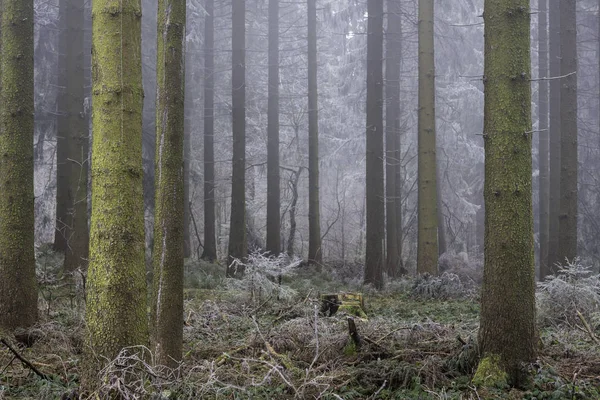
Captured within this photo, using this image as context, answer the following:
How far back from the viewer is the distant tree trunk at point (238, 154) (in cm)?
1623

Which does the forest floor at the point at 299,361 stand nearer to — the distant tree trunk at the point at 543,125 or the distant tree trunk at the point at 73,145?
the distant tree trunk at the point at 73,145

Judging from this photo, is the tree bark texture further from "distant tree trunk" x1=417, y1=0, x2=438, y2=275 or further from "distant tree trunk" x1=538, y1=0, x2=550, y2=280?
"distant tree trunk" x1=417, y1=0, x2=438, y2=275

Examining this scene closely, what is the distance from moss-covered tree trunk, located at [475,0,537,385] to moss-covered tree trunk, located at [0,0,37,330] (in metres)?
5.41

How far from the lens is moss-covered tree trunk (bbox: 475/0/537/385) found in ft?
18.2

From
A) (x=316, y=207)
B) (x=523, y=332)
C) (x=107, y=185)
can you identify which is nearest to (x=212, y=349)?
(x=107, y=185)

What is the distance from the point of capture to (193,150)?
27.9m

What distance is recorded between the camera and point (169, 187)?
18.6 feet

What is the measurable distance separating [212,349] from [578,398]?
12.6ft

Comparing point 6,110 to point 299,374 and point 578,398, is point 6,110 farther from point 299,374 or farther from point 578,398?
point 578,398

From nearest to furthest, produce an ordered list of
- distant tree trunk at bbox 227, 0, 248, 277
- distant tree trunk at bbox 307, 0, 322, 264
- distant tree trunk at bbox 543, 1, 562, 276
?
distant tree trunk at bbox 543, 1, 562, 276 → distant tree trunk at bbox 227, 0, 248, 277 → distant tree trunk at bbox 307, 0, 322, 264

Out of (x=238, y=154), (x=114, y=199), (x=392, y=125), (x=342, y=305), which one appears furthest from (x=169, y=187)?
(x=392, y=125)

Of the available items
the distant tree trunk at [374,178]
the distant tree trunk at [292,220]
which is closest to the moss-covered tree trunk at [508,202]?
the distant tree trunk at [374,178]

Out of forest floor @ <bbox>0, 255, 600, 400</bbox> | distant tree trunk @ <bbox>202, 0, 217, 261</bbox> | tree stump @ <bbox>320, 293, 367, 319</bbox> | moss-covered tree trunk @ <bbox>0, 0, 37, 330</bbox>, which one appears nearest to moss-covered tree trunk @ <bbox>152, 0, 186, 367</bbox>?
forest floor @ <bbox>0, 255, 600, 400</bbox>

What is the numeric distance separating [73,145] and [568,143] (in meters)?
11.0
